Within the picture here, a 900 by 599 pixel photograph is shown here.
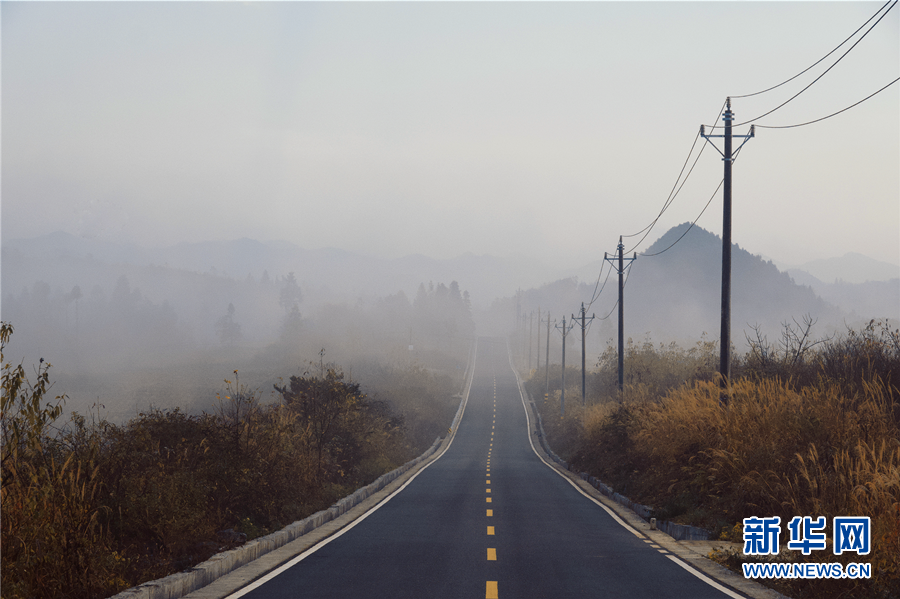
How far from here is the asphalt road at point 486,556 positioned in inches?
344

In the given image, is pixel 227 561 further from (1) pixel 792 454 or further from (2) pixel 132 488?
(1) pixel 792 454

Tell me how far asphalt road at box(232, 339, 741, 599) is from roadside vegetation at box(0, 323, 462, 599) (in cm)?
158

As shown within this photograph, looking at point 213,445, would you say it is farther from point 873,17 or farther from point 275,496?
point 873,17

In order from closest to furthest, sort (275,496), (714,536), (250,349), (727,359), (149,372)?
(714,536)
(275,496)
(727,359)
(149,372)
(250,349)

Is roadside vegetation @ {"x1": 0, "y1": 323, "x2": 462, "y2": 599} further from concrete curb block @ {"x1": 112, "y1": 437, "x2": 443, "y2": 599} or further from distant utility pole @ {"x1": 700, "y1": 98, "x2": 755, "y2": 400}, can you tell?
distant utility pole @ {"x1": 700, "y1": 98, "x2": 755, "y2": 400}

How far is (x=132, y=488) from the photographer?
1052 centimetres

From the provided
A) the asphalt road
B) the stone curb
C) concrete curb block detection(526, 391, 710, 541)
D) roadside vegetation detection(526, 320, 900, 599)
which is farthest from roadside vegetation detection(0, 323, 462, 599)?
roadside vegetation detection(526, 320, 900, 599)

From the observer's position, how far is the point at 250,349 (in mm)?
183625

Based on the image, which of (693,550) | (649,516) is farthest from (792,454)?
(649,516)

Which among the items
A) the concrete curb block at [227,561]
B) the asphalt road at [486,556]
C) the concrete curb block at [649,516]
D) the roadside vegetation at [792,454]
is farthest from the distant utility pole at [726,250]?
the concrete curb block at [227,561]

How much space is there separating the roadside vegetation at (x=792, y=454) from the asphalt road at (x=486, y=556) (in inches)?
60.9

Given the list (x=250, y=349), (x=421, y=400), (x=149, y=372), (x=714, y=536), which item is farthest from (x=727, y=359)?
(x=250, y=349)

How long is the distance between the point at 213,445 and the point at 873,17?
15.1 m

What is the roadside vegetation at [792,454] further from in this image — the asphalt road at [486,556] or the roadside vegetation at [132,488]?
the roadside vegetation at [132,488]
